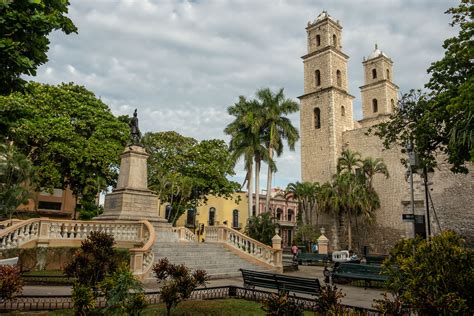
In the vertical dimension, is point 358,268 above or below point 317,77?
below

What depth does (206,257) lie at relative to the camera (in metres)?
16.2

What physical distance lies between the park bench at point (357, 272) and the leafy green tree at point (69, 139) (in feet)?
59.7

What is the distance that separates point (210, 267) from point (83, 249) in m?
7.74

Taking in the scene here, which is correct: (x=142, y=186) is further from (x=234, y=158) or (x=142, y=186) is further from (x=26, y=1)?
(x=26, y=1)

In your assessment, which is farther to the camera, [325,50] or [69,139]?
[325,50]

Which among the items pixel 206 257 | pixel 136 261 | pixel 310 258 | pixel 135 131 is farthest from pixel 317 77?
pixel 136 261

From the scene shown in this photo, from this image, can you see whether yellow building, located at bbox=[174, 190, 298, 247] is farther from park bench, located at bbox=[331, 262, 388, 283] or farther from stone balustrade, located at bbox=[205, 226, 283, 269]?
park bench, located at bbox=[331, 262, 388, 283]

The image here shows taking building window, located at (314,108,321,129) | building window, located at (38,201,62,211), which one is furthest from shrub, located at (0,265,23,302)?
building window, located at (314,108,321,129)

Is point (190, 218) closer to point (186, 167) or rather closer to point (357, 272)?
point (186, 167)

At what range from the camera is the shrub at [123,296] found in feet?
20.3

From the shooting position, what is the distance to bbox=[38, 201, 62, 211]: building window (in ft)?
124

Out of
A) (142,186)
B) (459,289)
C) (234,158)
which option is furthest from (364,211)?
(459,289)

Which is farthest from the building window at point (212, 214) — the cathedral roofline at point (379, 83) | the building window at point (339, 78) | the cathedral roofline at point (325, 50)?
the cathedral roofline at point (379, 83)

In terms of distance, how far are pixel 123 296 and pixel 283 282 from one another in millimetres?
5144
